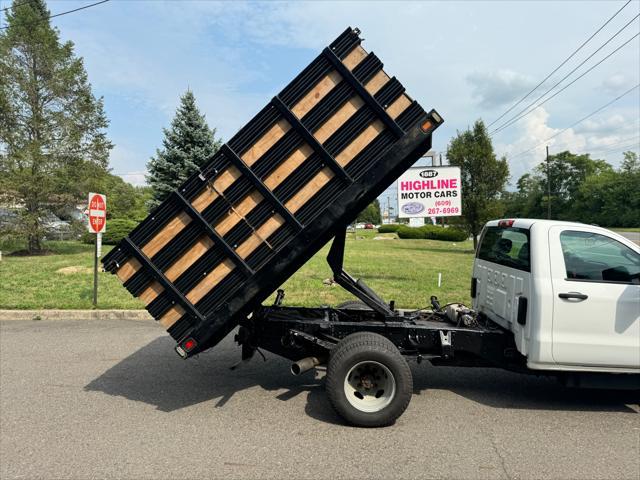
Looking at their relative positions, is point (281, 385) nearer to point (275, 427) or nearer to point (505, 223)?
point (275, 427)

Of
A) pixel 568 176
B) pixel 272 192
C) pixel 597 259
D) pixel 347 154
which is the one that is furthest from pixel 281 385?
pixel 568 176

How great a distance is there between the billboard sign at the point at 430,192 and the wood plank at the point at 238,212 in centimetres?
898

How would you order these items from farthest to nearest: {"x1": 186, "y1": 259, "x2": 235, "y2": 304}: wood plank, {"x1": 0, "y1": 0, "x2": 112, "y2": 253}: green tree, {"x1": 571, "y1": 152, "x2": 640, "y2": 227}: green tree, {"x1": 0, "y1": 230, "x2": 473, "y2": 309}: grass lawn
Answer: {"x1": 571, "y1": 152, "x2": 640, "y2": 227}: green tree < {"x1": 0, "y1": 0, "x2": 112, "y2": 253}: green tree < {"x1": 0, "y1": 230, "x2": 473, "y2": 309}: grass lawn < {"x1": 186, "y1": 259, "x2": 235, "y2": 304}: wood plank

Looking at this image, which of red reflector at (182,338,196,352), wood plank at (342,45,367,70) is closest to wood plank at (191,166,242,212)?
red reflector at (182,338,196,352)

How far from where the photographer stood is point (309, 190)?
13.0 feet

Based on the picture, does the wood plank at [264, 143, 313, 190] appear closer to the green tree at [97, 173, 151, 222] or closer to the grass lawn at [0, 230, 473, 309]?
the grass lawn at [0, 230, 473, 309]

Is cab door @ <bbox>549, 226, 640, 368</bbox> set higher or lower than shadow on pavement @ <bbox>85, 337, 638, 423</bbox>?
higher

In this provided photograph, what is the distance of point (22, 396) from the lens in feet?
15.3

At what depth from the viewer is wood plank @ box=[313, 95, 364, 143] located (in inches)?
155

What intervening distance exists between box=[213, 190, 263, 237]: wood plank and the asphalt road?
1.77 meters

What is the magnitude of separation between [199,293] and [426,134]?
245 centimetres

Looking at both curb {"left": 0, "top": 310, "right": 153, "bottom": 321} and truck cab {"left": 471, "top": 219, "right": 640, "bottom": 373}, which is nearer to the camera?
truck cab {"left": 471, "top": 219, "right": 640, "bottom": 373}

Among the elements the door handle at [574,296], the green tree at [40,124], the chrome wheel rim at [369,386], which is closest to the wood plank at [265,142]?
the chrome wheel rim at [369,386]

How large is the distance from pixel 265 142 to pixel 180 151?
18891 mm
